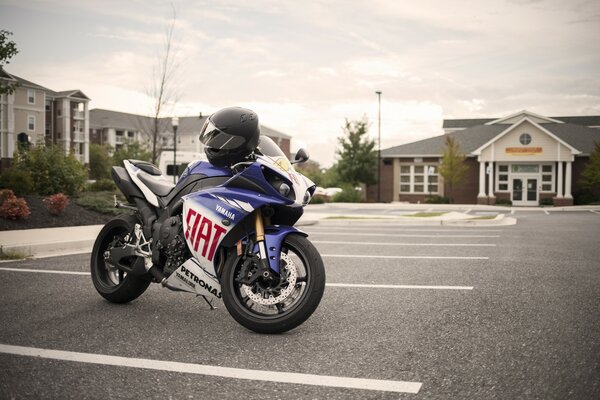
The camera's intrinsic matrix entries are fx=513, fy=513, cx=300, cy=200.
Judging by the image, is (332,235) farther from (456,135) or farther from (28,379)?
(456,135)

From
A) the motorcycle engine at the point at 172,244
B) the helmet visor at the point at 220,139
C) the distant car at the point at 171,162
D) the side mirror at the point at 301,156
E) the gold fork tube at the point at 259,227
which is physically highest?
the distant car at the point at 171,162

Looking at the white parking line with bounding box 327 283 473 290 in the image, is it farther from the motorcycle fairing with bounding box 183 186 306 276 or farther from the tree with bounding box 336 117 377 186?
the tree with bounding box 336 117 377 186

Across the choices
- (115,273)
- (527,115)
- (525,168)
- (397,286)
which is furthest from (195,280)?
(527,115)

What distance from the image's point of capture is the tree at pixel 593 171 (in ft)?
118

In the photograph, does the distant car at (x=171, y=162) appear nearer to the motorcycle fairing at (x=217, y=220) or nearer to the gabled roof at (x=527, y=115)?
the motorcycle fairing at (x=217, y=220)

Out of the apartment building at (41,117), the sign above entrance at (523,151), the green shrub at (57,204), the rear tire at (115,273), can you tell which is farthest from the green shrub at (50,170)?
the apartment building at (41,117)

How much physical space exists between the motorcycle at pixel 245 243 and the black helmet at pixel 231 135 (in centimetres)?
9

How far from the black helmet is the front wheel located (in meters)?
0.94

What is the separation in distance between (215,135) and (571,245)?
29.1ft

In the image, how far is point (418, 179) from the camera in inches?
1747

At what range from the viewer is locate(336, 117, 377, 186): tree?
42594 millimetres

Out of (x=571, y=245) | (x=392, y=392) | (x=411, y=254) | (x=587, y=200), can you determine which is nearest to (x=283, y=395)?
(x=392, y=392)

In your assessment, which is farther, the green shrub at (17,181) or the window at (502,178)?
the window at (502,178)

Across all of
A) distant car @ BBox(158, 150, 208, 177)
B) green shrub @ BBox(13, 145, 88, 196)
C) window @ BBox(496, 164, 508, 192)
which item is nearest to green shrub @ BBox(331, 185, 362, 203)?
window @ BBox(496, 164, 508, 192)
